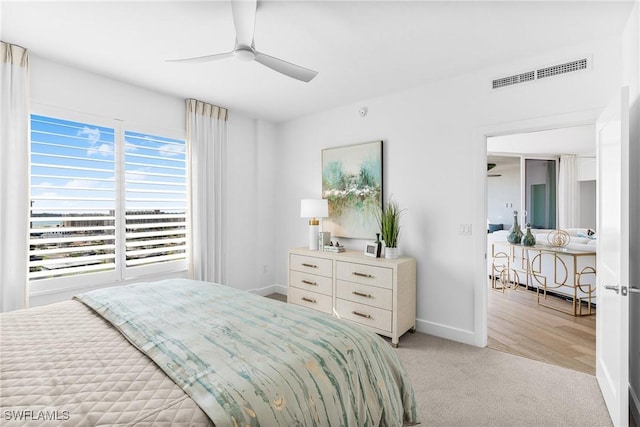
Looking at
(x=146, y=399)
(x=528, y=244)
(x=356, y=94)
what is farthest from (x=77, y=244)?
Result: (x=528, y=244)

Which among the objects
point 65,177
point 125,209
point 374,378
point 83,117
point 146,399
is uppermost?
point 83,117

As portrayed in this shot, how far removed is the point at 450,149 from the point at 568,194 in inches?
202

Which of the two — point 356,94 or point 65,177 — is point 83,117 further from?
point 356,94

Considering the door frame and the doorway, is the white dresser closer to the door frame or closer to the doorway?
the door frame

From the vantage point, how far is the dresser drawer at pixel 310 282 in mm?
3621

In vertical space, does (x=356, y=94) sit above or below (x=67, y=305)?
above

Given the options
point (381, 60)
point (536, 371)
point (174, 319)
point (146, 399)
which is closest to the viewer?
point (146, 399)

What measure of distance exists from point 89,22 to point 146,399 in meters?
2.45

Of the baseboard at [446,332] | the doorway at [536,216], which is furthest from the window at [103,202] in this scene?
the doorway at [536,216]

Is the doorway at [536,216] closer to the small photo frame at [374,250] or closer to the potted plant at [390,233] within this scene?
the potted plant at [390,233]

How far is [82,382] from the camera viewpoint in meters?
1.16

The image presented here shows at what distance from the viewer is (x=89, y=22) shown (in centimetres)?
224

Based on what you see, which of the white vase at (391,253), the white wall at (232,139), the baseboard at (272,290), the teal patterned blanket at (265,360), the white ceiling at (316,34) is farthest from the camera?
the baseboard at (272,290)

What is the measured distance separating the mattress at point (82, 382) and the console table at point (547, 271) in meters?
4.60
